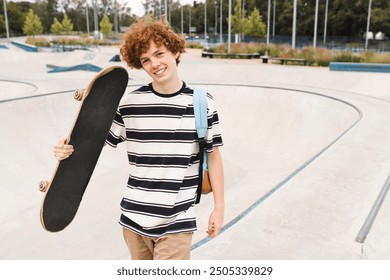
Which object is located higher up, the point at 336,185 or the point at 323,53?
the point at 323,53

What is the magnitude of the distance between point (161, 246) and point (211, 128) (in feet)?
2.14

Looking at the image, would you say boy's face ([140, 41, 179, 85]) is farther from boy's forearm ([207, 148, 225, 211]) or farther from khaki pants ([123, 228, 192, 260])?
khaki pants ([123, 228, 192, 260])

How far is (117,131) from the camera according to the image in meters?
2.10

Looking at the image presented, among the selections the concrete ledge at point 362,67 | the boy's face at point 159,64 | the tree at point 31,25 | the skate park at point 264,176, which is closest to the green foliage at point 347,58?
the concrete ledge at point 362,67

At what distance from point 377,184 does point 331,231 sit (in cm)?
155

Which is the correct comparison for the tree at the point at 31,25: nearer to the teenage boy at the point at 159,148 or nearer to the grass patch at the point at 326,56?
the grass patch at the point at 326,56

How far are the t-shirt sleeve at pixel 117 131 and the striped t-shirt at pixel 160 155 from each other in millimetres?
86

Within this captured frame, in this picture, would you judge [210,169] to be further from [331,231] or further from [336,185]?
[336,185]

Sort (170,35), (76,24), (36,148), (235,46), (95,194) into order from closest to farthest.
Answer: (170,35), (95,194), (36,148), (235,46), (76,24)

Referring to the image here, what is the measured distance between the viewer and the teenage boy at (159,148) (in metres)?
1.93

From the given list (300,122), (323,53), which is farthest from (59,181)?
(323,53)

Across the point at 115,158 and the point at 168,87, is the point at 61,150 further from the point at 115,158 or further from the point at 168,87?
the point at 115,158

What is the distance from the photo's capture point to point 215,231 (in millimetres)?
2160

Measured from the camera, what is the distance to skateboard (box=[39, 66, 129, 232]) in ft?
6.68
